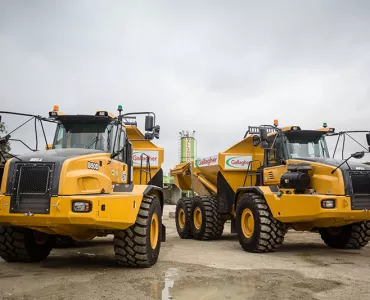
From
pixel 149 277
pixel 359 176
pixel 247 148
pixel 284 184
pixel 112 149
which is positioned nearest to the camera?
pixel 149 277

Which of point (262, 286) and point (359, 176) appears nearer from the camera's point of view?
point (262, 286)

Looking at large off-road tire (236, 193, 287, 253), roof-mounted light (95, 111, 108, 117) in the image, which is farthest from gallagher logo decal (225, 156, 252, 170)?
roof-mounted light (95, 111, 108, 117)

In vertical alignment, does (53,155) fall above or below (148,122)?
below

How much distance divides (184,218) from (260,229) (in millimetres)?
4737

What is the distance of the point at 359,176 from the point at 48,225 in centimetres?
539

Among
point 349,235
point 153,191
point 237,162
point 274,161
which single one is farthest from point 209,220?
point 153,191

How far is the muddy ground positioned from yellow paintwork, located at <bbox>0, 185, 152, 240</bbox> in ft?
2.18

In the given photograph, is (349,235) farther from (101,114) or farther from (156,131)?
(101,114)

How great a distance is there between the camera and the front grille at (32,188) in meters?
6.04

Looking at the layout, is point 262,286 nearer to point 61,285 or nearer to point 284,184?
point 61,285

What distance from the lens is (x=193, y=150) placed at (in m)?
39.9

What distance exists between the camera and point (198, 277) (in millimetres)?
6043

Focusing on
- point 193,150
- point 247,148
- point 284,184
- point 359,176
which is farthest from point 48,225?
point 193,150

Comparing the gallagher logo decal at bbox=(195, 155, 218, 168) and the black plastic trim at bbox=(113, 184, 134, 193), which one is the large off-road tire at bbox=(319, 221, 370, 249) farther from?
the black plastic trim at bbox=(113, 184, 134, 193)
